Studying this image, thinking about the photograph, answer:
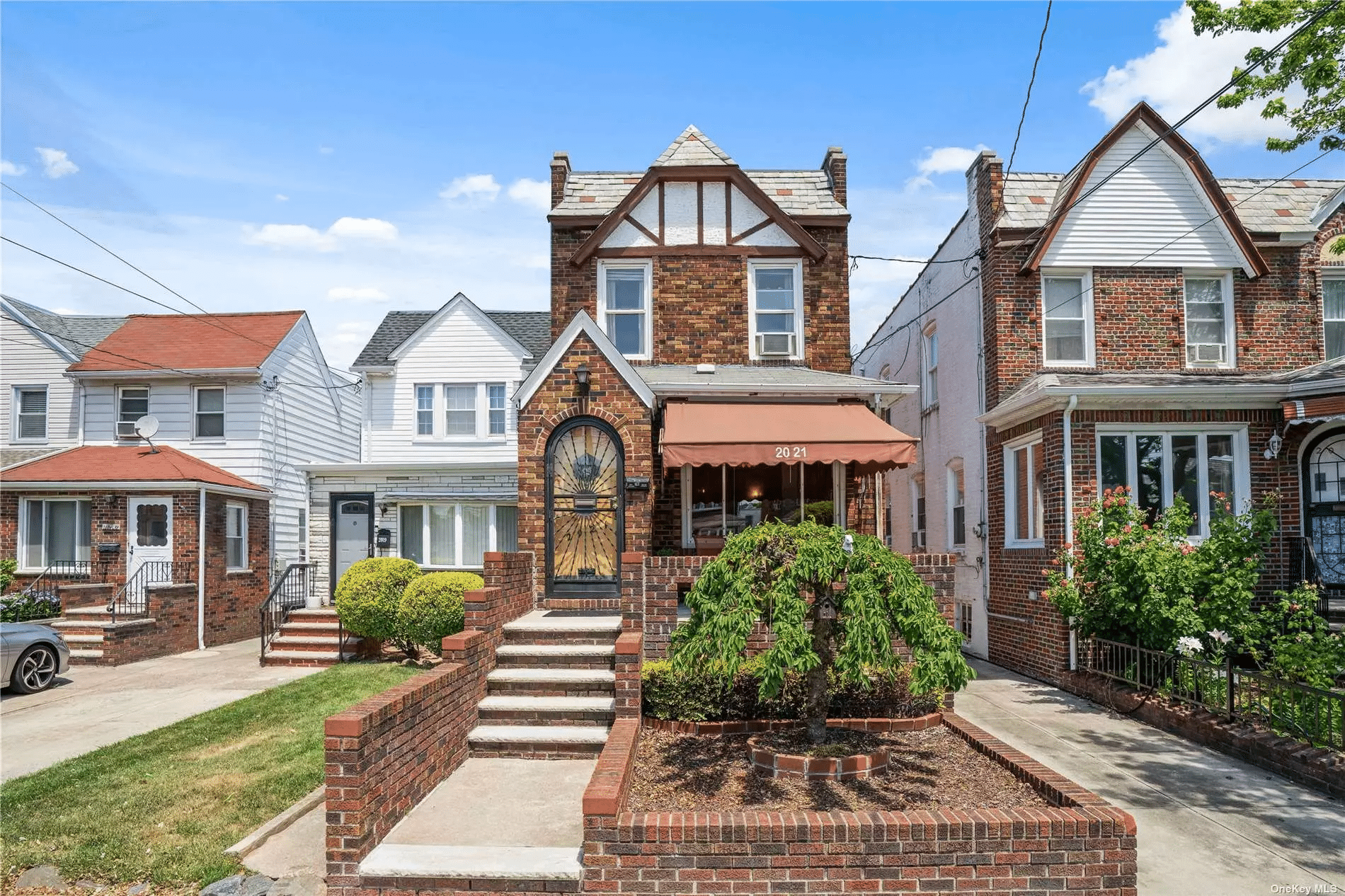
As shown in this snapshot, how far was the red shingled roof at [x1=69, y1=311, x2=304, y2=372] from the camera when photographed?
73.2 ft

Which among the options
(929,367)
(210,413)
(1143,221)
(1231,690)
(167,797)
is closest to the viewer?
(167,797)

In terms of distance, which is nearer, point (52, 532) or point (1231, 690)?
point (1231, 690)

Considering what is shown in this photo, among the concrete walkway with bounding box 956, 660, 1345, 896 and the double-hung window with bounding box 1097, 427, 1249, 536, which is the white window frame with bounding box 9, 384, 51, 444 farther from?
the double-hung window with bounding box 1097, 427, 1249, 536

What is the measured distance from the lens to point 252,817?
7785 mm

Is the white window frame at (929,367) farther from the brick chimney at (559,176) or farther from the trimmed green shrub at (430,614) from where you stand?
the trimmed green shrub at (430,614)

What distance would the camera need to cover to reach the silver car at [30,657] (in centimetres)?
1345

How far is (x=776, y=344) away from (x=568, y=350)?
5.62 meters

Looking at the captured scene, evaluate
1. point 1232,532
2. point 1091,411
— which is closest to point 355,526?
point 1091,411

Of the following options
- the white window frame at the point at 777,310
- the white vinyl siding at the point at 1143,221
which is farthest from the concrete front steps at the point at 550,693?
the white vinyl siding at the point at 1143,221

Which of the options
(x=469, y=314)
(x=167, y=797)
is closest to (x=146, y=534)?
(x=469, y=314)

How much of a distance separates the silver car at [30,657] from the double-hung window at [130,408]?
9.52 meters

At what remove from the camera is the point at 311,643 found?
16.9 meters

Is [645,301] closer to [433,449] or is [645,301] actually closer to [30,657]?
[433,449]

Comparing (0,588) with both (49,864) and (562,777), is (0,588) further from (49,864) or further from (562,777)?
(562,777)
